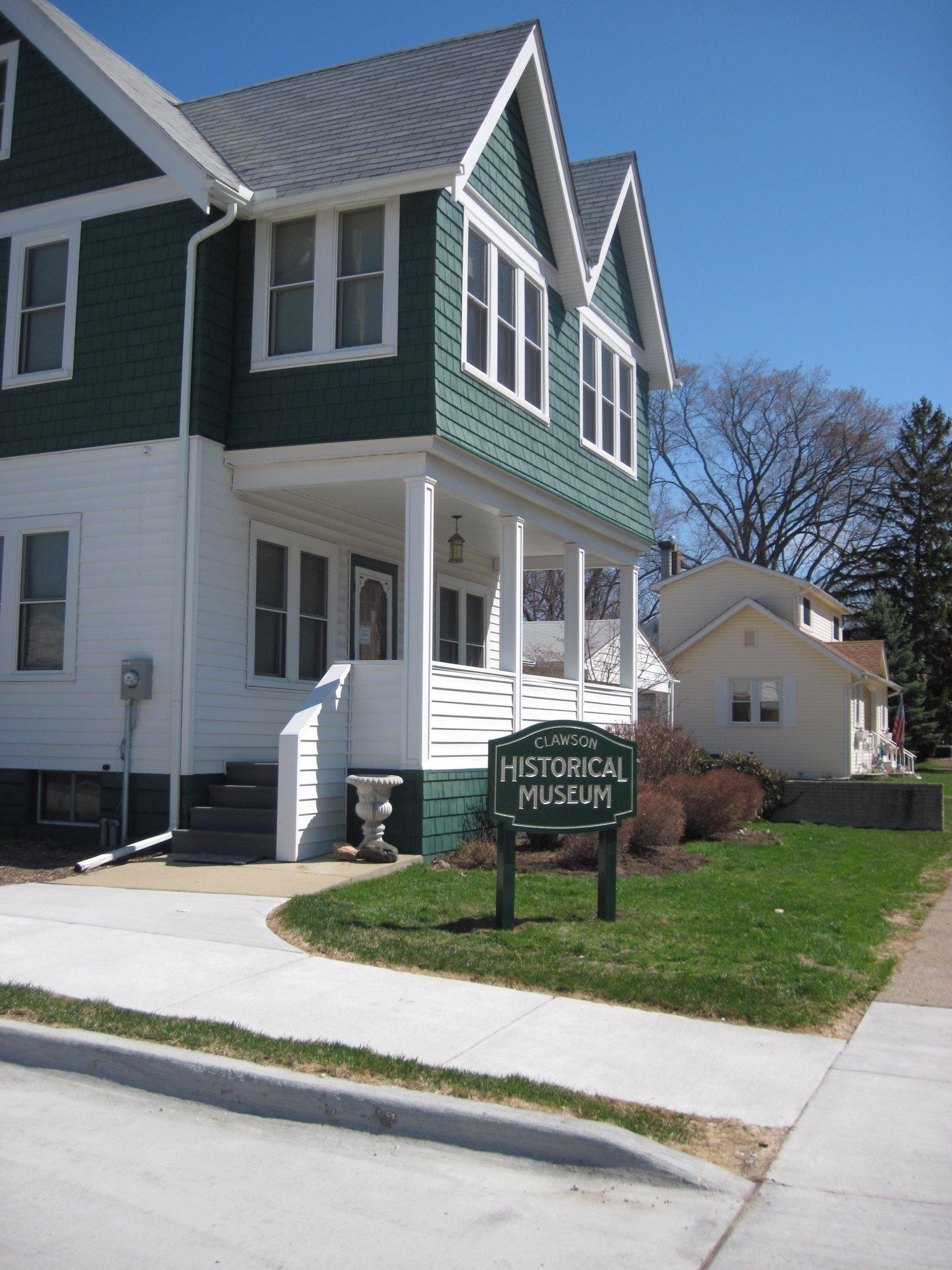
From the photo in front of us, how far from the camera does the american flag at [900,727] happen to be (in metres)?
44.5

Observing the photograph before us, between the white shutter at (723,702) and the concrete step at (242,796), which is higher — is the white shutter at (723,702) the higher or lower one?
the higher one

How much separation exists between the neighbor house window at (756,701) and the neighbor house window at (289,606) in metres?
23.5

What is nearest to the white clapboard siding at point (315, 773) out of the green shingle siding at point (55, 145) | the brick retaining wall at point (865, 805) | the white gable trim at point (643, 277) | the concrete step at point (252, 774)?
the concrete step at point (252, 774)

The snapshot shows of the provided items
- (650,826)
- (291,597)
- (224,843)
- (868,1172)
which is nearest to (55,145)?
(291,597)

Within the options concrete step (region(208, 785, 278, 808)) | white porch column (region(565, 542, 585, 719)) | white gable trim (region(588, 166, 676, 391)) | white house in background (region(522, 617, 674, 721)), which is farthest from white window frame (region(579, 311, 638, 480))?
white house in background (region(522, 617, 674, 721))

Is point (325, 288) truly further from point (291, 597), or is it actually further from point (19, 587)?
point (19, 587)

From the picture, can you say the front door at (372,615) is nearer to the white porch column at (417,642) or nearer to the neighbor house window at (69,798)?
the white porch column at (417,642)

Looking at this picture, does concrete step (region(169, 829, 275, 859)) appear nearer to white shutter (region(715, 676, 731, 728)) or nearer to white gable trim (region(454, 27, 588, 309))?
white gable trim (region(454, 27, 588, 309))

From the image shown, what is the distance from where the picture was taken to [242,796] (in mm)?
11906

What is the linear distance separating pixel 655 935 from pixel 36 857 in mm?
6725

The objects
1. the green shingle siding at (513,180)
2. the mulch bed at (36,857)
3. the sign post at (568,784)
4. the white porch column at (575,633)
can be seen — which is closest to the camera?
the sign post at (568,784)

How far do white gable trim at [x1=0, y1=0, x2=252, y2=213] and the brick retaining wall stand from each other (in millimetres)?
12868

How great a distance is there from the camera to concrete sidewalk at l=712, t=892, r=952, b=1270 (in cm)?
389

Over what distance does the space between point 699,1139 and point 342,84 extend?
13.5 metres
